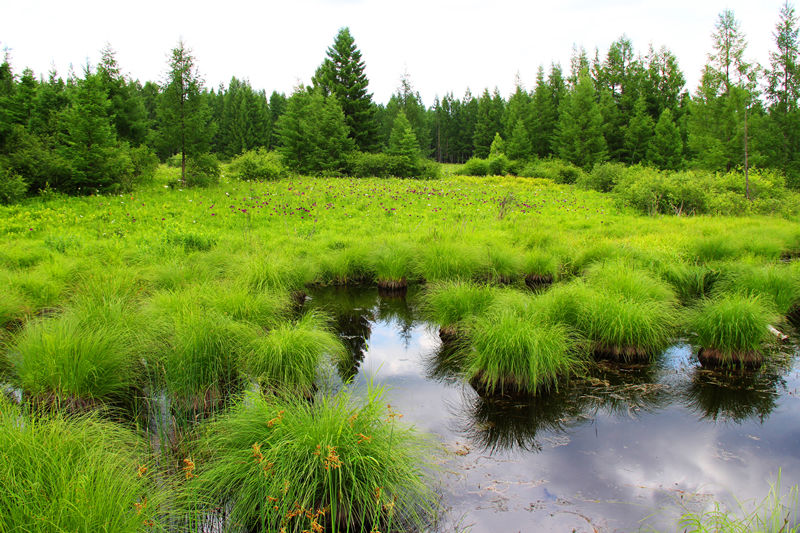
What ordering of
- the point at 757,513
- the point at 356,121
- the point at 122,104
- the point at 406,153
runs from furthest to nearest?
the point at 356,121, the point at 406,153, the point at 122,104, the point at 757,513

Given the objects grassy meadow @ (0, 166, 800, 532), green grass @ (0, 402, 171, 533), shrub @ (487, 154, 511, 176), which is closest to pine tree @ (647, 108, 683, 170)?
shrub @ (487, 154, 511, 176)

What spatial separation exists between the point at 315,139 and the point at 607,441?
998 inches

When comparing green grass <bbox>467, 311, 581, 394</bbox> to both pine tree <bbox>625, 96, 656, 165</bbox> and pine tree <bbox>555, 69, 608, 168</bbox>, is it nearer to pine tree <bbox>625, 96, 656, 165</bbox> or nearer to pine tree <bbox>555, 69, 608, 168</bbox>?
pine tree <bbox>555, 69, 608, 168</bbox>

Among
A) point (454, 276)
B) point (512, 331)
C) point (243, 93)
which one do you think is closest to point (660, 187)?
point (454, 276)

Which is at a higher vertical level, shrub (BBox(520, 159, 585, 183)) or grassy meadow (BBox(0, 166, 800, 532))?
shrub (BBox(520, 159, 585, 183))

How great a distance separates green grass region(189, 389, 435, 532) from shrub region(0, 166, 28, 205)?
14.2m

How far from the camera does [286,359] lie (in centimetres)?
494

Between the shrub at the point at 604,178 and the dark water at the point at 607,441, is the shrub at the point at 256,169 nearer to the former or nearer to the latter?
the shrub at the point at 604,178

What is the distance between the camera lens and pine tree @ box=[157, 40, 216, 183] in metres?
17.5

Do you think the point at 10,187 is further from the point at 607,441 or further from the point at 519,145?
the point at 519,145

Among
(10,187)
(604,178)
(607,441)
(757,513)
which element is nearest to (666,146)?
(604,178)

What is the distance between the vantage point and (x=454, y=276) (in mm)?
9234

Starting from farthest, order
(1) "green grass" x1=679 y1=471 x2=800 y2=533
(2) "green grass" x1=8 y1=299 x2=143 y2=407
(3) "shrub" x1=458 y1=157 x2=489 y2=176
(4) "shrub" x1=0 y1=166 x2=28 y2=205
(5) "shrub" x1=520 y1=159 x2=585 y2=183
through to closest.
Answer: (3) "shrub" x1=458 y1=157 x2=489 y2=176, (5) "shrub" x1=520 y1=159 x2=585 y2=183, (4) "shrub" x1=0 y1=166 x2=28 y2=205, (2) "green grass" x1=8 y1=299 x2=143 y2=407, (1) "green grass" x1=679 y1=471 x2=800 y2=533

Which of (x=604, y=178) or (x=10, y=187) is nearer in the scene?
(x=10, y=187)
